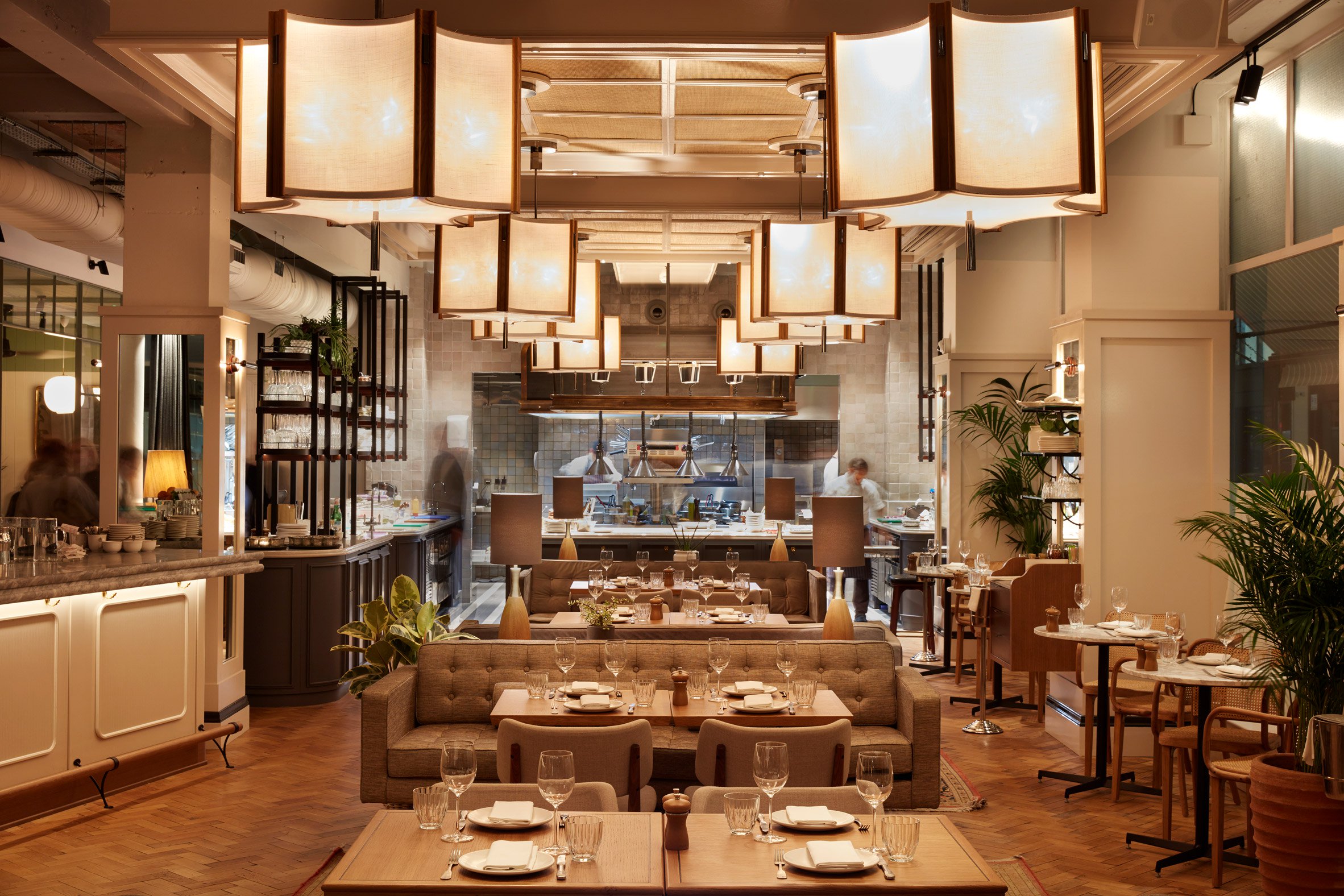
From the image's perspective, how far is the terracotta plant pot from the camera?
4148 mm

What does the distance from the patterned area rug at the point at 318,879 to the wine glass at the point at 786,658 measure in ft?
4.27

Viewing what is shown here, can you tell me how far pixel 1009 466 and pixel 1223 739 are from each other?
16.5 feet

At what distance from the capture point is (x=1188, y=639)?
7164 millimetres

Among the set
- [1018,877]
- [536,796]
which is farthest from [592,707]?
[1018,877]

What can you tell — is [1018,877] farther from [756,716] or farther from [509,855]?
[509,855]

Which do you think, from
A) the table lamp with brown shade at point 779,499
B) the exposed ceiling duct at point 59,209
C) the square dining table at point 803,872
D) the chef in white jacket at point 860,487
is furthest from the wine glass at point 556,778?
the chef in white jacket at point 860,487

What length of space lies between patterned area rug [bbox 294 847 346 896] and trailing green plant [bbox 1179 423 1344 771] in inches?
59.7

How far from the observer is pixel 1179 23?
15.1 feet

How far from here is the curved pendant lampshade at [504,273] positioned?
531 cm

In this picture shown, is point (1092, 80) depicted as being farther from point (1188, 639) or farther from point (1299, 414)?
point (1188, 639)


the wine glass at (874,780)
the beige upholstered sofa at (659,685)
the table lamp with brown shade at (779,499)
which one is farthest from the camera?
the table lamp with brown shade at (779,499)

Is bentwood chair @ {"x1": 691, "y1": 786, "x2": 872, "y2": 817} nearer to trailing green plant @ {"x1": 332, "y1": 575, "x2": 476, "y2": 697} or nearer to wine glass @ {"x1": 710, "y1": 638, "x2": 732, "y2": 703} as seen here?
wine glass @ {"x1": 710, "y1": 638, "x2": 732, "y2": 703}

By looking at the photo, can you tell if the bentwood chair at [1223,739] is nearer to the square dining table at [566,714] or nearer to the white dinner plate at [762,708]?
the white dinner plate at [762,708]

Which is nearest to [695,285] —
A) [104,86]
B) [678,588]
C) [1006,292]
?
[1006,292]
